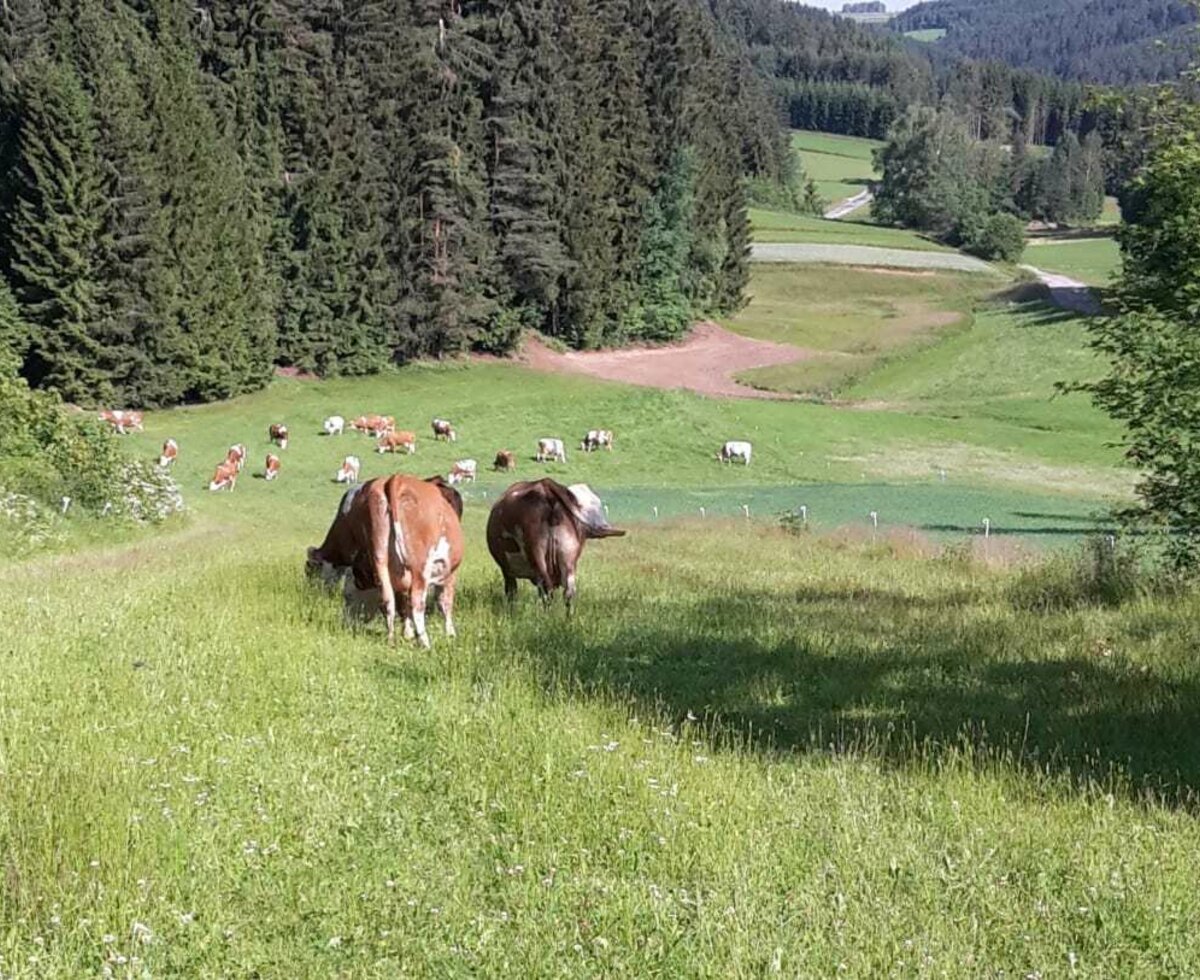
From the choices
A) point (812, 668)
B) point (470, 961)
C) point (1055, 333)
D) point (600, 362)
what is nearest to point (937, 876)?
point (470, 961)

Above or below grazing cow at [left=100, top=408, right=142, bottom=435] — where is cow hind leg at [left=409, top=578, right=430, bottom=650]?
above

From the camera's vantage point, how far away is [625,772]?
614 centimetres

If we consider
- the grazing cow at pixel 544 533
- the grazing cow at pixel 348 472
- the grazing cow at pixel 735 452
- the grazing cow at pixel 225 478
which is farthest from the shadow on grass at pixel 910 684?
the grazing cow at pixel 735 452

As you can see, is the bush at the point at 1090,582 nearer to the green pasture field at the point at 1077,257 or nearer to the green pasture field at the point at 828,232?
the green pasture field at the point at 1077,257

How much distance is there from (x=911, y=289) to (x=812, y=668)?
10041 cm

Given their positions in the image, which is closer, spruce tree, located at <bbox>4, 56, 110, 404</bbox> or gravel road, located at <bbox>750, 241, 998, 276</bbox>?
spruce tree, located at <bbox>4, 56, 110, 404</bbox>

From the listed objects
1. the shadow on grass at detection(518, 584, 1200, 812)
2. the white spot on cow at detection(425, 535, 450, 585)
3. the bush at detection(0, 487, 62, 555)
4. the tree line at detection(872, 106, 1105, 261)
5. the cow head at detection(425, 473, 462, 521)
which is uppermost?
the tree line at detection(872, 106, 1105, 261)

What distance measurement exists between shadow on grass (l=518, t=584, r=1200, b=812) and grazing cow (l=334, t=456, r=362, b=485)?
28.9 m

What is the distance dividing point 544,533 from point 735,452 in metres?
37.0

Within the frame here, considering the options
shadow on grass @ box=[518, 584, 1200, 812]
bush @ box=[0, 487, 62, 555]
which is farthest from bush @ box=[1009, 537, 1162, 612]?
bush @ box=[0, 487, 62, 555]

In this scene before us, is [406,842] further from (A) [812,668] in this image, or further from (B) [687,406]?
(B) [687,406]

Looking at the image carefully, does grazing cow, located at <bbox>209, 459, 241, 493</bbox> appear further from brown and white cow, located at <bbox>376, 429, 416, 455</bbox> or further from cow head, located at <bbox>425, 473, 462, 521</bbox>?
cow head, located at <bbox>425, 473, 462, 521</bbox>

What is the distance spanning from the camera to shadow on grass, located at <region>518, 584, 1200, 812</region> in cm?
726

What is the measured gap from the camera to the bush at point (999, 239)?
125875 mm
